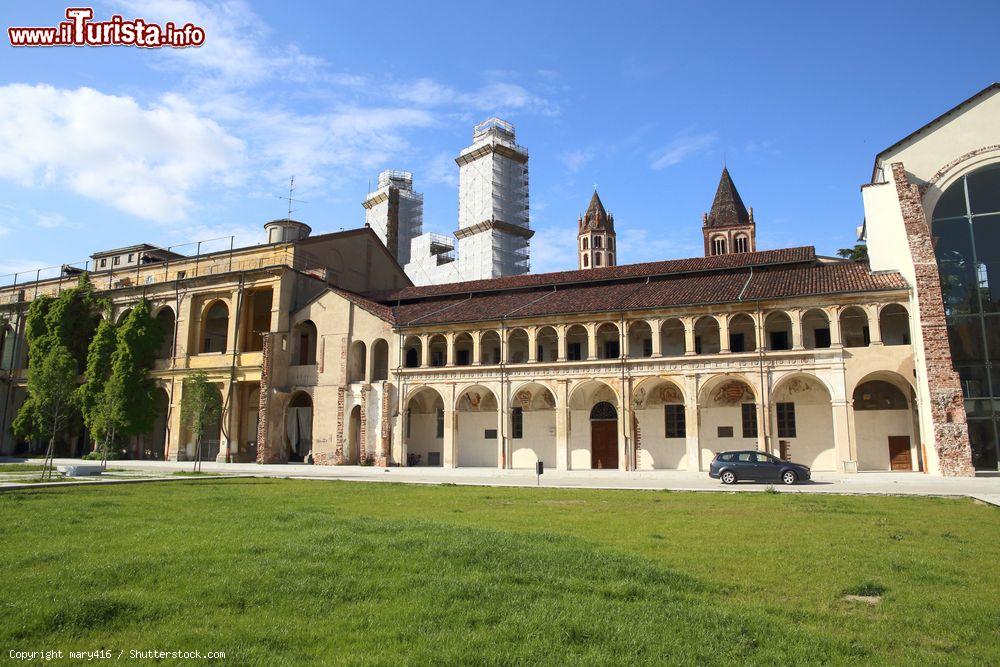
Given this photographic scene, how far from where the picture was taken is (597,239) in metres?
88.2

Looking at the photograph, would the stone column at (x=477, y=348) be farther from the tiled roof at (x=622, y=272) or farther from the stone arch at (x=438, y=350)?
the tiled roof at (x=622, y=272)

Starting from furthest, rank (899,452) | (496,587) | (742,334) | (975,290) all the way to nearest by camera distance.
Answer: (742,334)
(899,452)
(975,290)
(496,587)

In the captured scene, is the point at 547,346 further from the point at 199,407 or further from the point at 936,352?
the point at 936,352

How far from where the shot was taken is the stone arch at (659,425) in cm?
3491

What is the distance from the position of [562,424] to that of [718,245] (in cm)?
4753

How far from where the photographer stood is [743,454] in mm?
25891

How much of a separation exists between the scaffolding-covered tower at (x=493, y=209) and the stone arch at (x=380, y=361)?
1278 inches

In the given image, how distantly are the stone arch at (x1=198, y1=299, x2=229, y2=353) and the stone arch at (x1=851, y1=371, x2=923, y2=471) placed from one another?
39.7 meters

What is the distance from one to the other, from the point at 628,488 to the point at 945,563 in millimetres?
13129

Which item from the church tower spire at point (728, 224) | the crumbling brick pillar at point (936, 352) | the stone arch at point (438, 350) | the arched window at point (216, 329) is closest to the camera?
the crumbling brick pillar at point (936, 352)

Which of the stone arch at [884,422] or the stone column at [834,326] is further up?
the stone column at [834,326]

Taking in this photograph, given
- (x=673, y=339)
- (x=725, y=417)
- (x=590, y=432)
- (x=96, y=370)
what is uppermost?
(x=673, y=339)

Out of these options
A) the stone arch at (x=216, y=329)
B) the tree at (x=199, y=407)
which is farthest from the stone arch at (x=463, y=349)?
the stone arch at (x=216, y=329)

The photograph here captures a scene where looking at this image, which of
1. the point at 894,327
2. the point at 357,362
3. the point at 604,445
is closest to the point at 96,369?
the point at 357,362
